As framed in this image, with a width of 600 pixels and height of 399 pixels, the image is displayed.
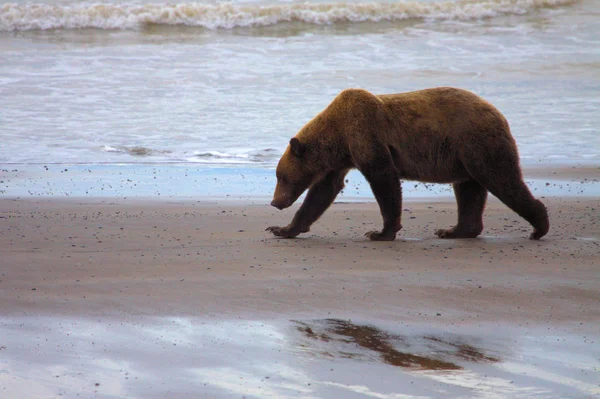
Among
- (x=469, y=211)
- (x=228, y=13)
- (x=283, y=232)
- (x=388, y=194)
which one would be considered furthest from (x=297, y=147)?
(x=228, y=13)

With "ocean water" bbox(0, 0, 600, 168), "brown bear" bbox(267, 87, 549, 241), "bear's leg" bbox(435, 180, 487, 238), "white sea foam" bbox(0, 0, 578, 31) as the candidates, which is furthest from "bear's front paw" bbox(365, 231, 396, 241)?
"white sea foam" bbox(0, 0, 578, 31)

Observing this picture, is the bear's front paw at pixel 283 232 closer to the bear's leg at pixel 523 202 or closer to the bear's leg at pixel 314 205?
the bear's leg at pixel 314 205

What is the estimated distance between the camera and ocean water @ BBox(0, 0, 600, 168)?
1361 centimetres

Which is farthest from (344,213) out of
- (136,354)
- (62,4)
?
(62,4)

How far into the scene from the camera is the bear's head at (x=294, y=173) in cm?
757

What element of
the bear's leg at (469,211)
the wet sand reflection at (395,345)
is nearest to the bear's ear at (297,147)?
the bear's leg at (469,211)

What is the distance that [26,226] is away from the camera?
289 inches

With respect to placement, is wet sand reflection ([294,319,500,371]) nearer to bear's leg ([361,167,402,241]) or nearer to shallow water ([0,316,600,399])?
shallow water ([0,316,600,399])

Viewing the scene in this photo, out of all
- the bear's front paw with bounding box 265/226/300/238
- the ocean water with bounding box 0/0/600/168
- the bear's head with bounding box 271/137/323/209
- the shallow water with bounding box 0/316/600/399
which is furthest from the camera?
the ocean water with bounding box 0/0/600/168

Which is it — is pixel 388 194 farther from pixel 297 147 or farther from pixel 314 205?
pixel 297 147

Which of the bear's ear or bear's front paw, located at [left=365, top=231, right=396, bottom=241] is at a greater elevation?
the bear's ear

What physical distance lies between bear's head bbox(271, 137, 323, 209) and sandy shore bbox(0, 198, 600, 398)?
0.36 m

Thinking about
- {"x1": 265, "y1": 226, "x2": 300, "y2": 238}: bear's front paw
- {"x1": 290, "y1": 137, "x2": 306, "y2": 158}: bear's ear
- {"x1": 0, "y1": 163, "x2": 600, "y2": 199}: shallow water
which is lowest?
{"x1": 0, "y1": 163, "x2": 600, "y2": 199}: shallow water

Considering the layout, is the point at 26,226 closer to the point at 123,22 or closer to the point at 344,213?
the point at 344,213
